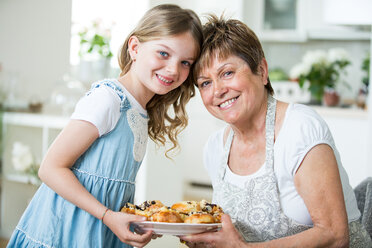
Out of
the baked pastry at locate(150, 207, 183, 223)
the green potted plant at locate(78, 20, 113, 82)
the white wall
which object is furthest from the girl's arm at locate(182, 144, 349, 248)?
the green potted plant at locate(78, 20, 113, 82)

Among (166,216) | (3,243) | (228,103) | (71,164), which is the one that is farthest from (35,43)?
(166,216)

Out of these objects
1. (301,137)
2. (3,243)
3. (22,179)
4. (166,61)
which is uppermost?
(166,61)

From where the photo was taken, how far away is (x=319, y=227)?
4.47 feet

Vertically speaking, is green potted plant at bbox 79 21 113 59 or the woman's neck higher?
green potted plant at bbox 79 21 113 59

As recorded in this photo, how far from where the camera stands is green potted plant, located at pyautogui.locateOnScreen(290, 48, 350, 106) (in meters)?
4.36

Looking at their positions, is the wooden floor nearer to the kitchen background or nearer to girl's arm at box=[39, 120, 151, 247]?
the kitchen background

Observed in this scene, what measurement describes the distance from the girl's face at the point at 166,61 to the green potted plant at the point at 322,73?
3.07 m

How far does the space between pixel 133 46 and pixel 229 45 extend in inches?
15.1

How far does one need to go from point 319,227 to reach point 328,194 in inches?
4.2

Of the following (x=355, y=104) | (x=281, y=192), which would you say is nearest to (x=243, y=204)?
(x=281, y=192)

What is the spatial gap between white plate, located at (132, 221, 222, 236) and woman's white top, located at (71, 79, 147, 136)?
345 mm

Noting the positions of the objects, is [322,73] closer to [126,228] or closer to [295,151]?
[295,151]

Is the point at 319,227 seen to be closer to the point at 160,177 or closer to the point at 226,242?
the point at 226,242

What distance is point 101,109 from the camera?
142 centimetres
